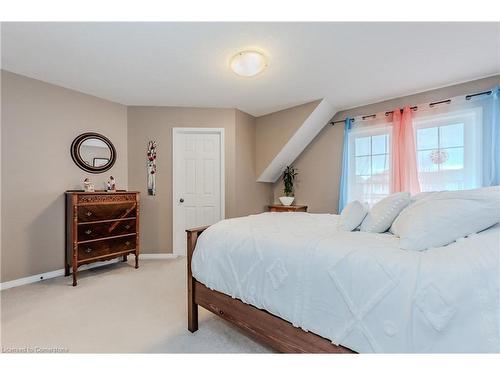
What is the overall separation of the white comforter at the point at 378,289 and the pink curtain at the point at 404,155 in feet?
7.17

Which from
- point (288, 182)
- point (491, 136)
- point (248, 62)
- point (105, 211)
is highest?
point (248, 62)

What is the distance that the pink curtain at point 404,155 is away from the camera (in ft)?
10.1

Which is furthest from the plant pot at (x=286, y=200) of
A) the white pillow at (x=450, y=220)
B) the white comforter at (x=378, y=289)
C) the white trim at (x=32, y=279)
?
the white trim at (x=32, y=279)

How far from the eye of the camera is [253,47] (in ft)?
6.86

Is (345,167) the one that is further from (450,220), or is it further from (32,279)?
(32,279)

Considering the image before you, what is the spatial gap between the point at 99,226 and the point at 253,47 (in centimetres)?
274

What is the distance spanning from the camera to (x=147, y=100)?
3396 millimetres

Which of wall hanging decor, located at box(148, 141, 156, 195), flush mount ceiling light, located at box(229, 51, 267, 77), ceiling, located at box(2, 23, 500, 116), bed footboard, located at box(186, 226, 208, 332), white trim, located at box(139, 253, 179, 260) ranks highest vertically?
ceiling, located at box(2, 23, 500, 116)

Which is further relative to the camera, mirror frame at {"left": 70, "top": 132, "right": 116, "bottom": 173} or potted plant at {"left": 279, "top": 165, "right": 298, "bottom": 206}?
potted plant at {"left": 279, "top": 165, "right": 298, "bottom": 206}

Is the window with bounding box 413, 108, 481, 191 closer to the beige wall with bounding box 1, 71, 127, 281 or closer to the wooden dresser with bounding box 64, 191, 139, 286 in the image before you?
the wooden dresser with bounding box 64, 191, 139, 286

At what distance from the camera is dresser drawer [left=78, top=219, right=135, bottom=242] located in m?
2.74

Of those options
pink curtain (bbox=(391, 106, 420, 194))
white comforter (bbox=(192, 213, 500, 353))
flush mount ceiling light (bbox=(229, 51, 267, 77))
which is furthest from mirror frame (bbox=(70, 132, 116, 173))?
pink curtain (bbox=(391, 106, 420, 194))

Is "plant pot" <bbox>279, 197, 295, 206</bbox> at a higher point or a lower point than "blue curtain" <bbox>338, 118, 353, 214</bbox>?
lower

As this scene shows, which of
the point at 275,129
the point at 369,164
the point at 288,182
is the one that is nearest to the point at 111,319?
the point at 288,182
